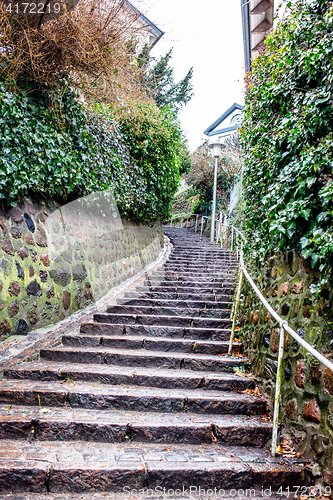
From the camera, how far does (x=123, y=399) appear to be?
2967 mm

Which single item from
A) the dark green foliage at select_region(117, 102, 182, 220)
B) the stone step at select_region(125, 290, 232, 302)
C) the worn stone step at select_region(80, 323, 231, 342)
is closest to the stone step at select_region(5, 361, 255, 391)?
the worn stone step at select_region(80, 323, 231, 342)

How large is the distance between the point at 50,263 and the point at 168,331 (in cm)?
177

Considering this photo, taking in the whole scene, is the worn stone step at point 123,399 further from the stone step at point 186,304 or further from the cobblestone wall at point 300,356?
the stone step at point 186,304

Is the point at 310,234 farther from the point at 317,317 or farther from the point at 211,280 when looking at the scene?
the point at 211,280

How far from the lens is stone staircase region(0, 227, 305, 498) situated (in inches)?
86.5

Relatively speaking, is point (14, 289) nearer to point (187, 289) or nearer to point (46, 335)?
point (46, 335)

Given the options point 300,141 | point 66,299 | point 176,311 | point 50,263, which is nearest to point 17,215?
point 50,263

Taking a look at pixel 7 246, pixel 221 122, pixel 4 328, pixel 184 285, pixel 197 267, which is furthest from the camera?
pixel 221 122

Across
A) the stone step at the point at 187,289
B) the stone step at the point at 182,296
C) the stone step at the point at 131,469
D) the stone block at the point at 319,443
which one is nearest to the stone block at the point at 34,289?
the stone step at the point at 131,469

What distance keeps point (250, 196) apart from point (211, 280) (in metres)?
2.76

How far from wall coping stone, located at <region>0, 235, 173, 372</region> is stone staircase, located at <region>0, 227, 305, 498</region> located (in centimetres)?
11

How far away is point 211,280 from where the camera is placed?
6.88 metres

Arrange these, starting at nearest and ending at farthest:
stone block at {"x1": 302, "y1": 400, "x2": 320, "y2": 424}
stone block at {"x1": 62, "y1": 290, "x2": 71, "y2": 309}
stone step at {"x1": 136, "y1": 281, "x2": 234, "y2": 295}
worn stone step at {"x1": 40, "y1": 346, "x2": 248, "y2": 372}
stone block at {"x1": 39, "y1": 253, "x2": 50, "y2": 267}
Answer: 1. stone block at {"x1": 302, "y1": 400, "x2": 320, "y2": 424}
2. worn stone step at {"x1": 40, "y1": 346, "x2": 248, "y2": 372}
3. stone block at {"x1": 39, "y1": 253, "x2": 50, "y2": 267}
4. stone block at {"x1": 62, "y1": 290, "x2": 71, "y2": 309}
5. stone step at {"x1": 136, "y1": 281, "x2": 234, "y2": 295}

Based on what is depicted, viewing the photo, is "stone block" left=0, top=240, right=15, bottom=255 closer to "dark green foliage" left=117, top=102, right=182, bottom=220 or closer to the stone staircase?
the stone staircase
